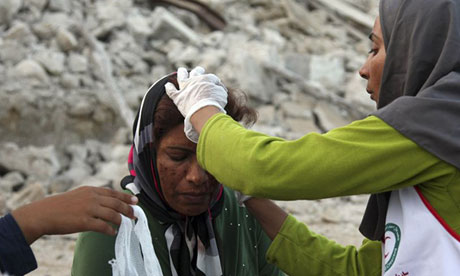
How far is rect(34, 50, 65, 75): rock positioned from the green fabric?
15.5ft

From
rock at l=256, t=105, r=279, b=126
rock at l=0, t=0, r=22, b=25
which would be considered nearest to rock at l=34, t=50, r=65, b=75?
rock at l=0, t=0, r=22, b=25

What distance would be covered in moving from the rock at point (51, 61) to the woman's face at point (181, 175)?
481 cm

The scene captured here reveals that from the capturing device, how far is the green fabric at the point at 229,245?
206cm

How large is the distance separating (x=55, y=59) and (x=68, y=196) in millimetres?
5478

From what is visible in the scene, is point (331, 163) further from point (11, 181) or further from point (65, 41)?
point (65, 41)

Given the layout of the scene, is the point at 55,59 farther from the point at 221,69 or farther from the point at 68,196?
the point at 68,196

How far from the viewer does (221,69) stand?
767 cm

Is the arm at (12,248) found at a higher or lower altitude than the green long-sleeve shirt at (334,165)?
lower

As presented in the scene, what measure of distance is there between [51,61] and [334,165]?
5.71 meters

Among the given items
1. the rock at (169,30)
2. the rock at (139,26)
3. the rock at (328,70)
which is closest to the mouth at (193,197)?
the rock at (139,26)

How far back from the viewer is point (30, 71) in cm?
646

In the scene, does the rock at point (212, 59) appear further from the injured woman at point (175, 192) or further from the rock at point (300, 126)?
the injured woman at point (175, 192)

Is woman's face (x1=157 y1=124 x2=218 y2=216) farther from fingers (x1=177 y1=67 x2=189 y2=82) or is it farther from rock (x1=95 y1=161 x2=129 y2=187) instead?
rock (x1=95 y1=161 x2=129 y2=187)

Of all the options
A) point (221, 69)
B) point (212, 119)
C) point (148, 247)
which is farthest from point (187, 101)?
point (221, 69)
